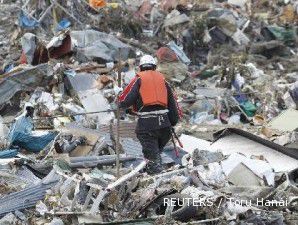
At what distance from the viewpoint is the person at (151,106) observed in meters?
6.86

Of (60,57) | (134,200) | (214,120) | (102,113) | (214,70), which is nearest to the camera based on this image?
(134,200)

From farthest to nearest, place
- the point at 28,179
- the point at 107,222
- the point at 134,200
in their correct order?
the point at 28,179, the point at 134,200, the point at 107,222

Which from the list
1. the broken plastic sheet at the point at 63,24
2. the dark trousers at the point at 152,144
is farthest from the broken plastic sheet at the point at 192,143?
the broken plastic sheet at the point at 63,24

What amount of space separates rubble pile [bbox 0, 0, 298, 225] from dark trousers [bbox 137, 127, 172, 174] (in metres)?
0.20

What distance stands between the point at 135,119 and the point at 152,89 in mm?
2839

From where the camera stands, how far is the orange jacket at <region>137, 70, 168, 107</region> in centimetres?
685

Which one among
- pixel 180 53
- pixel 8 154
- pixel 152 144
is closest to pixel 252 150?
pixel 152 144

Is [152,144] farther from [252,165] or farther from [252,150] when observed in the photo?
[252,150]

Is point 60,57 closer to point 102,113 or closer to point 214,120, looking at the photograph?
point 102,113

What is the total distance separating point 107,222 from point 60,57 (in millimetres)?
6684

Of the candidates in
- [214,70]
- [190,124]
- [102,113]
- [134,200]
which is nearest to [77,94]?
[102,113]

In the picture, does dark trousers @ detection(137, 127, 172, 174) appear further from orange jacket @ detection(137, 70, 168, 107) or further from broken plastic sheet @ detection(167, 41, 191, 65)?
broken plastic sheet @ detection(167, 41, 191, 65)

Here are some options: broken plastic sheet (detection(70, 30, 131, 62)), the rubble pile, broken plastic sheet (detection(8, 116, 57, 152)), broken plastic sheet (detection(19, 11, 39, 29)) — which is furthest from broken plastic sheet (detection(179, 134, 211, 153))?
broken plastic sheet (detection(19, 11, 39, 29))

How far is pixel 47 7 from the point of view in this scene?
14.0 meters
